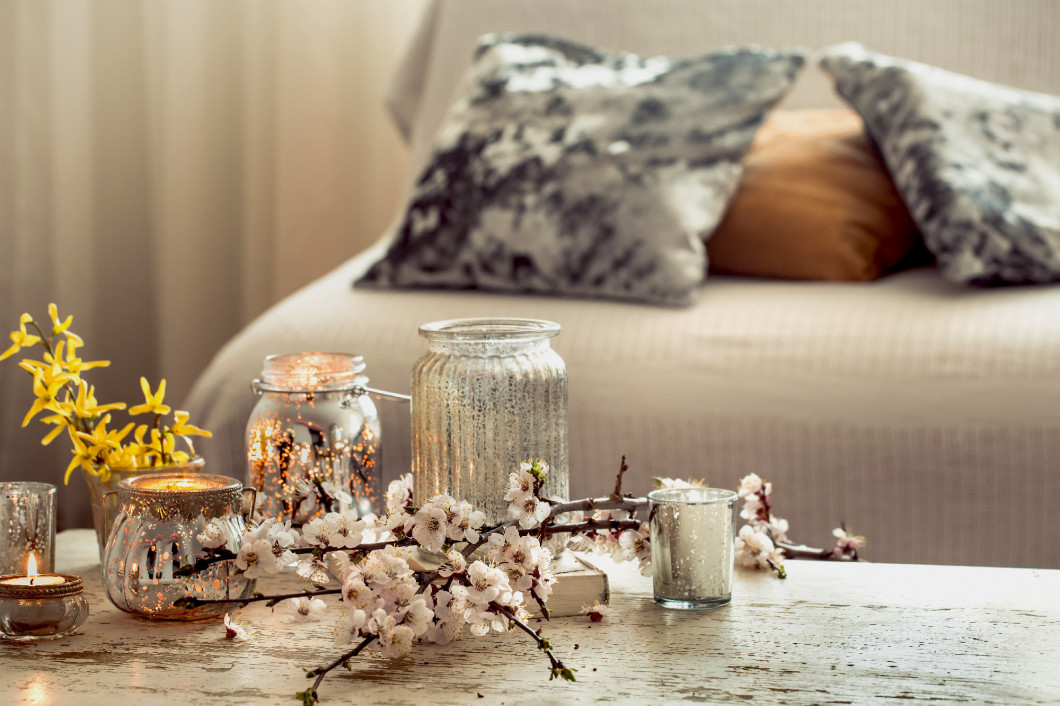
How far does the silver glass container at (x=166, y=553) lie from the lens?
697 mm

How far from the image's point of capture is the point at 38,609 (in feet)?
2.20

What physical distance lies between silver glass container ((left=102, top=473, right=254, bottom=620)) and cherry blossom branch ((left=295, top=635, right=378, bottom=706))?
0.12 meters

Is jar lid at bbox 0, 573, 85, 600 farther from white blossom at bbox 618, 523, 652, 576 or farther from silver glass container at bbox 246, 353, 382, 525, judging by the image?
white blossom at bbox 618, 523, 652, 576

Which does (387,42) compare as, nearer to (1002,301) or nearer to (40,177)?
(40,177)

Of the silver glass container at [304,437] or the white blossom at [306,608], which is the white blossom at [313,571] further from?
the silver glass container at [304,437]

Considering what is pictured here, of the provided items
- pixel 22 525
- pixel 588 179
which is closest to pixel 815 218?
pixel 588 179

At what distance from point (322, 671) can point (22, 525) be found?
0.32 m

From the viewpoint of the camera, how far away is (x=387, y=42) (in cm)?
248

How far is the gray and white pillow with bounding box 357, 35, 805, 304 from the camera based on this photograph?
1.43 m

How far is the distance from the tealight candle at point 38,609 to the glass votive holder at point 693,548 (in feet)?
1.25

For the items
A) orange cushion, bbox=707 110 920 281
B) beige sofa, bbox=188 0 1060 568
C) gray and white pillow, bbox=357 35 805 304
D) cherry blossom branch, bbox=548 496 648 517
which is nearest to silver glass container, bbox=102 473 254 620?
cherry blossom branch, bbox=548 496 648 517

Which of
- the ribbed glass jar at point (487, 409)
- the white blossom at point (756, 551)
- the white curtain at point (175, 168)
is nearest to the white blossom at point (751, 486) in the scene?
the white blossom at point (756, 551)

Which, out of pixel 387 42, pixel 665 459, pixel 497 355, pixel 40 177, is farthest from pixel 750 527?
pixel 40 177

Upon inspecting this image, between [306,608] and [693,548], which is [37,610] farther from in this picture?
[693,548]
